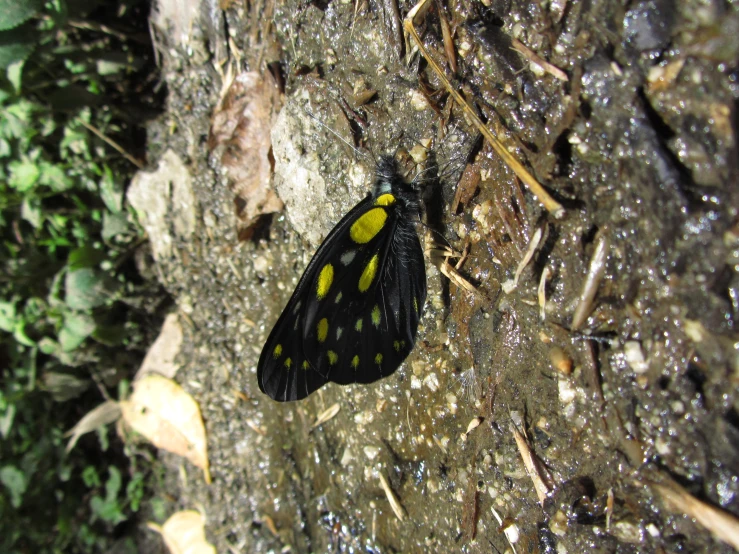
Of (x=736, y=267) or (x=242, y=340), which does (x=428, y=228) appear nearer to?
(x=736, y=267)

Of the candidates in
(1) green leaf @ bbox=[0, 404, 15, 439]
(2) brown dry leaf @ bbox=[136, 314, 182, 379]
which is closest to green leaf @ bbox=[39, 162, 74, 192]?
(2) brown dry leaf @ bbox=[136, 314, 182, 379]

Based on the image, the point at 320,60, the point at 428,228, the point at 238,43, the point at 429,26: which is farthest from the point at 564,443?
the point at 238,43

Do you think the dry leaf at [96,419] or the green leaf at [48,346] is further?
the dry leaf at [96,419]

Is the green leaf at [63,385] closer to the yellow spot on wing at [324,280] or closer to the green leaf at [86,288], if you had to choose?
the green leaf at [86,288]

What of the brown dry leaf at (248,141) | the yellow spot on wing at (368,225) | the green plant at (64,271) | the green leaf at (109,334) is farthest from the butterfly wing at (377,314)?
the green leaf at (109,334)

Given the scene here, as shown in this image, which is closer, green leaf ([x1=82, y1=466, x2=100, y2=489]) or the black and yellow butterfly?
the black and yellow butterfly

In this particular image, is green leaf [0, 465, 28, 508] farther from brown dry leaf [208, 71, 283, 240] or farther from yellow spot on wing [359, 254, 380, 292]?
yellow spot on wing [359, 254, 380, 292]

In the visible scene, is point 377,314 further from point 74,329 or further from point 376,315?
point 74,329
